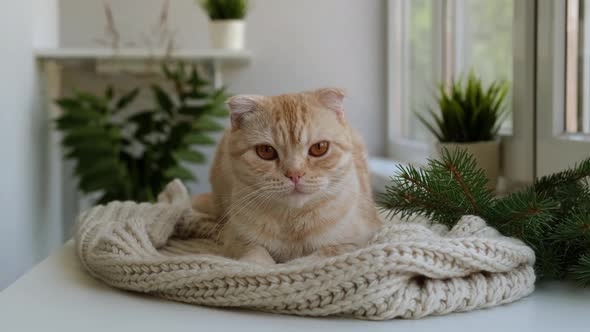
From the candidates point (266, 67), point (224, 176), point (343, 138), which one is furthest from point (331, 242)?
point (266, 67)

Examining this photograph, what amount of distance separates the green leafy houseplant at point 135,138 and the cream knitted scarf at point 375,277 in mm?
1436

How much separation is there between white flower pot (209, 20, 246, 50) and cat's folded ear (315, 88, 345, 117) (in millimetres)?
1450

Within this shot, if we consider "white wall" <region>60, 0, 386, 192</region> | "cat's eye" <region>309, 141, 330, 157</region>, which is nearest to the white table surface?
"cat's eye" <region>309, 141, 330, 157</region>

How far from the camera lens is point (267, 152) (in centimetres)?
94

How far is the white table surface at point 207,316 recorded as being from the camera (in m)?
0.67

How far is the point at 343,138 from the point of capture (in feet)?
3.25

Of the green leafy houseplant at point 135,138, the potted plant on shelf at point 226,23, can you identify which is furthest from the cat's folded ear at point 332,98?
the potted plant on shelf at point 226,23

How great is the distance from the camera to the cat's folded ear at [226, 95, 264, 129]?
96 cm

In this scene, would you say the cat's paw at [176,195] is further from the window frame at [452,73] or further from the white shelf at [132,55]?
the white shelf at [132,55]

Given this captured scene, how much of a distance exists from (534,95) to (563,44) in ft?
0.44

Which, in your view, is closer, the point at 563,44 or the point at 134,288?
the point at 134,288

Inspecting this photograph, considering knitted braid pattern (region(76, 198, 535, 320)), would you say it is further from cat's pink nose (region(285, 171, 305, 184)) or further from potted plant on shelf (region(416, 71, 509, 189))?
potted plant on shelf (region(416, 71, 509, 189))

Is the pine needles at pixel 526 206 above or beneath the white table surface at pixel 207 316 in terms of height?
above

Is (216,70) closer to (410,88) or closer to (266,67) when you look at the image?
(266,67)
